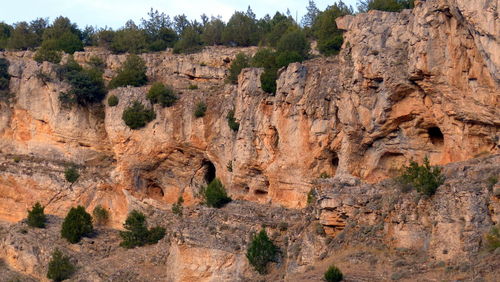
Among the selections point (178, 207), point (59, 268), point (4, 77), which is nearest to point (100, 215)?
point (178, 207)

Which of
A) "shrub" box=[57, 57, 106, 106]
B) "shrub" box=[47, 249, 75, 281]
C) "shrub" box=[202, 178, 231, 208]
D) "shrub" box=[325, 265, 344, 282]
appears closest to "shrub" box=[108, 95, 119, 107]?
"shrub" box=[57, 57, 106, 106]

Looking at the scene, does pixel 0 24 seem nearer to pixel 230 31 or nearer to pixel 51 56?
pixel 51 56

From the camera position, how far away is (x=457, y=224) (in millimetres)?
31875

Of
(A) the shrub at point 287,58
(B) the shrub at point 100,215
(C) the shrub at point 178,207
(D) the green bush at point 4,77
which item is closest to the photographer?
(A) the shrub at point 287,58

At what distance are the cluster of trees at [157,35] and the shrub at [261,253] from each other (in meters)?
18.8

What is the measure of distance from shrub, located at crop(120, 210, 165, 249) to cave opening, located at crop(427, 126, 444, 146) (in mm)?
12328

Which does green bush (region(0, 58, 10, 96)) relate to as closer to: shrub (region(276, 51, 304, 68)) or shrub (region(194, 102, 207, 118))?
shrub (region(194, 102, 207, 118))

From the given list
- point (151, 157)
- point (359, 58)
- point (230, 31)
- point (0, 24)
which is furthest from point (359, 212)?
point (0, 24)

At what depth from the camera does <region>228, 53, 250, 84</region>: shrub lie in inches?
2037

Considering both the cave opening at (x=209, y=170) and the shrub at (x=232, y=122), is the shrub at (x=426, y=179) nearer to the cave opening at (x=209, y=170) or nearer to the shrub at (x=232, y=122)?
the shrub at (x=232, y=122)

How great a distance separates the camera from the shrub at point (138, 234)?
45.2 meters

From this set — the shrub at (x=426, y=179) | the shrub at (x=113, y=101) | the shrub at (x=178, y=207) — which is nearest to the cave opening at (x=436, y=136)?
the shrub at (x=426, y=179)

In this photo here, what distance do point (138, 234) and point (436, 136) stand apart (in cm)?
1315

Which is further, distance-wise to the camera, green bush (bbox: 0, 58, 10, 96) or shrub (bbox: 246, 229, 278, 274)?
green bush (bbox: 0, 58, 10, 96)
